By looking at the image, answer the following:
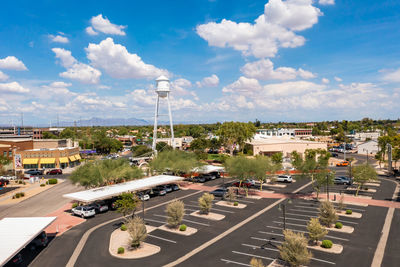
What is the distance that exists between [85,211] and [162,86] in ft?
157

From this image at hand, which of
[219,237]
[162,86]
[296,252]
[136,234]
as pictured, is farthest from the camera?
[162,86]

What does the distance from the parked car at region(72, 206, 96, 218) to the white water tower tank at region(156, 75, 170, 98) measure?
4601cm

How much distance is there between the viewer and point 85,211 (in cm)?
3641

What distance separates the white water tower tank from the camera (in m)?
76.6

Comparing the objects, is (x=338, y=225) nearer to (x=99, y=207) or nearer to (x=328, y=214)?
(x=328, y=214)

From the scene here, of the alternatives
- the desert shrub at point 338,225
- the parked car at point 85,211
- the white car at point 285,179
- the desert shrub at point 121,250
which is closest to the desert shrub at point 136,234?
the desert shrub at point 121,250

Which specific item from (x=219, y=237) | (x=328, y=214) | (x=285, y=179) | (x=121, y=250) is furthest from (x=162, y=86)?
(x=328, y=214)

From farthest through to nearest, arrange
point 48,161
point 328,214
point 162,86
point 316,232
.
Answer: point 48,161 → point 162,86 → point 328,214 → point 316,232

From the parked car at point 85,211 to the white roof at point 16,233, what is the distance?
8.34m

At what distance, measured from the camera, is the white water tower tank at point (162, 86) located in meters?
76.6

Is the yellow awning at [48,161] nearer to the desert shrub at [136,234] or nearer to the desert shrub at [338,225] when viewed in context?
the desert shrub at [136,234]

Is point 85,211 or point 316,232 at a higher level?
point 316,232

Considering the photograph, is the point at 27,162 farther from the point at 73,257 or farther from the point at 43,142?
the point at 73,257

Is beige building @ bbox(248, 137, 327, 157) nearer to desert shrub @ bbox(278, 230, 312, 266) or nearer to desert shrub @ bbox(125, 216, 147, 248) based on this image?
desert shrub @ bbox(125, 216, 147, 248)
